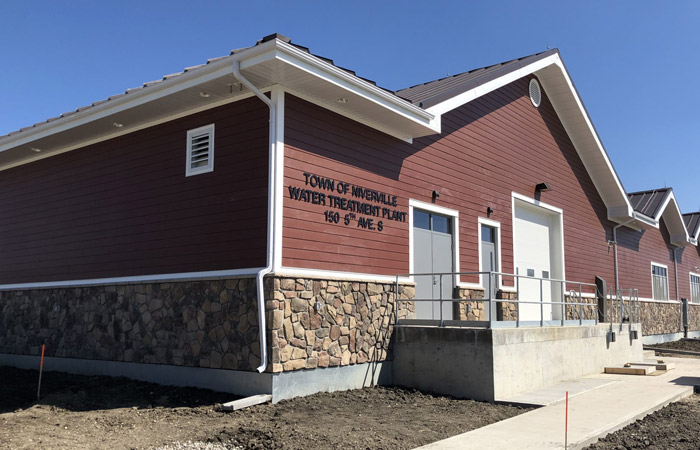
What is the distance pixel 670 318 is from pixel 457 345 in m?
19.5

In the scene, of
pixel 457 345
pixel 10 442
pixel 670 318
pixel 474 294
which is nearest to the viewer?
pixel 10 442

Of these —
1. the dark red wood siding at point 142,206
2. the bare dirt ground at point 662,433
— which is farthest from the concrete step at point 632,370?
the dark red wood siding at point 142,206

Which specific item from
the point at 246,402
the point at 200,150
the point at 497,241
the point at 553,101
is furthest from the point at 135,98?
the point at 553,101

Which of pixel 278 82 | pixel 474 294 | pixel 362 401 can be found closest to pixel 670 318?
pixel 474 294

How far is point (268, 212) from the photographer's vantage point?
9.91 meters

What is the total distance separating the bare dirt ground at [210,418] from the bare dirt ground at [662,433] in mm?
1675

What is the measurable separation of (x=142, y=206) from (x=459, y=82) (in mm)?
7861

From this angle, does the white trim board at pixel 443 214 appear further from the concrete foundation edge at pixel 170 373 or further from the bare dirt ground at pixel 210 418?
the concrete foundation edge at pixel 170 373

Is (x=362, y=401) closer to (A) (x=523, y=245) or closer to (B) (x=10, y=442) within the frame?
(B) (x=10, y=442)

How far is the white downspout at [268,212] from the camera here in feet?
30.9

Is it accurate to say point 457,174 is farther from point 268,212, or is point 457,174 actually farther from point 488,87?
point 268,212

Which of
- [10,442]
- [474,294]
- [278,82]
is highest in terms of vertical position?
[278,82]

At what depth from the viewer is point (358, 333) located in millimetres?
11047

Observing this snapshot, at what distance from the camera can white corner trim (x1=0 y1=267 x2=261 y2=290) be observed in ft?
33.3
